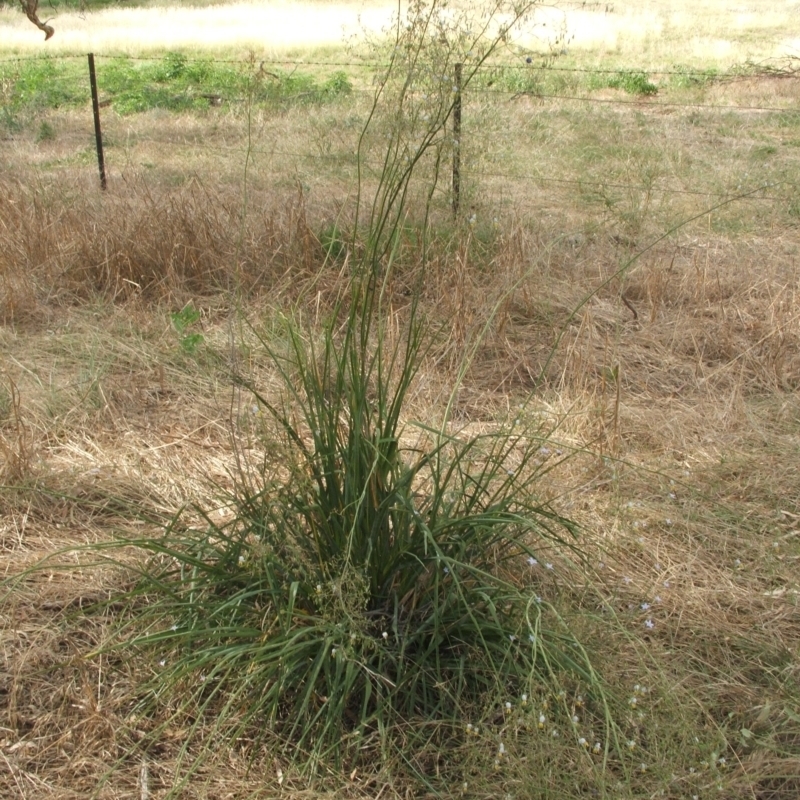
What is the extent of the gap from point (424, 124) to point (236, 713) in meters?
1.45

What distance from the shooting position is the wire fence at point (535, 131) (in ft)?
21.5

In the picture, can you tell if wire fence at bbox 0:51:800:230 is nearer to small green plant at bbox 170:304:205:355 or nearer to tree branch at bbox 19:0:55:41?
tree branch at bbox 19:0:55:41

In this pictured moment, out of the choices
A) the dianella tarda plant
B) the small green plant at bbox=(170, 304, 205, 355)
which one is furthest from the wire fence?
the dianella tarda plant

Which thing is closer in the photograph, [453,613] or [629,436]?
[453,613]

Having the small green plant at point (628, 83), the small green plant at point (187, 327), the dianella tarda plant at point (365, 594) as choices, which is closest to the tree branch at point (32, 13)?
the small green plant at point (187, 327)

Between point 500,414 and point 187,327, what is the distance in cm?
167

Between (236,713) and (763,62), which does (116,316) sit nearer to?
(236,713)

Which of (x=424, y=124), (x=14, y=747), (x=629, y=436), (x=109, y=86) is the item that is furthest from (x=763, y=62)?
(x=14, y=747)

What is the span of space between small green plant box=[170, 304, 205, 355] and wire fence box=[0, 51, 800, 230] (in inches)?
45.5

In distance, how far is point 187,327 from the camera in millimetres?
4348

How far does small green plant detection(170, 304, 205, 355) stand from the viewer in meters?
4.01

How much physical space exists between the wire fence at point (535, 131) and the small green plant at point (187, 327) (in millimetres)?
1156

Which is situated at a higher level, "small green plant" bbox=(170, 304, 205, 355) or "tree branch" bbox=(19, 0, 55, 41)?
"tree branch" bbox=(19, 0, 55, 41)

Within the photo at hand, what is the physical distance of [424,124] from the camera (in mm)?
2092
